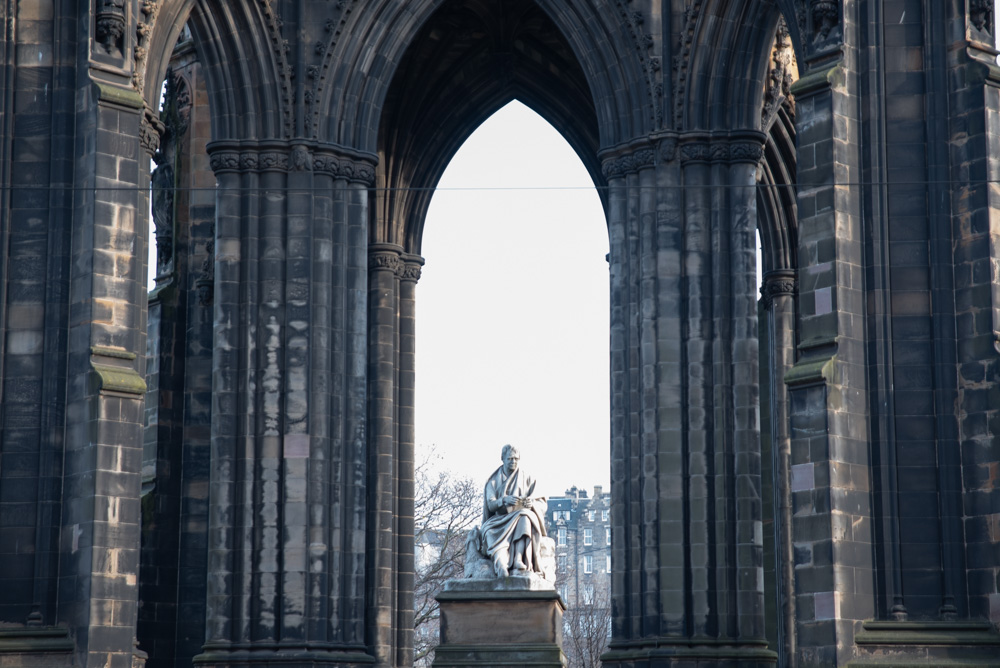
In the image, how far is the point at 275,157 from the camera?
103ft

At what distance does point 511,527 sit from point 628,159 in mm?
6651

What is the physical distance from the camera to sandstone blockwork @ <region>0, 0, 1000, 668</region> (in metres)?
24.3

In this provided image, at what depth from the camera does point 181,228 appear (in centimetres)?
3462

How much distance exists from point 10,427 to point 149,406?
7.89m

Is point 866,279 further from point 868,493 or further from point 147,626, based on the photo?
point 147,626

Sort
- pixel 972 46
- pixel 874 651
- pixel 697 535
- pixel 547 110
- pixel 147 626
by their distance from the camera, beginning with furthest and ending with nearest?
pixel 547 110 < pixel 147 626 < pixel 697 535 < pixel 972 46 < pixel 874 651

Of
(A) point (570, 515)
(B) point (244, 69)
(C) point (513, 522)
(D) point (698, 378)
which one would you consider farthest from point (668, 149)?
(A) point (570, 515)

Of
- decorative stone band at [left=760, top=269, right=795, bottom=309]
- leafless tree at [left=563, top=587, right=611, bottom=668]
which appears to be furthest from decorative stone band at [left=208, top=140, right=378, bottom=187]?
decorative stone band at [left=760, top=269, right=795, bottom=309]

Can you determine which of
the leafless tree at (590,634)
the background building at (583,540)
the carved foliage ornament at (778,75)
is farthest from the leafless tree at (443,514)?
the background building at (583,540)

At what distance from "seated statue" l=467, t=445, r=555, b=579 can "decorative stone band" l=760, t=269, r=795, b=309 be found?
10.6 metres

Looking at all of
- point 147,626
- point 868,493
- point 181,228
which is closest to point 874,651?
point 868,493

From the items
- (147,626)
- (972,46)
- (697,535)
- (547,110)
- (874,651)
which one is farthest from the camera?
(547,110)

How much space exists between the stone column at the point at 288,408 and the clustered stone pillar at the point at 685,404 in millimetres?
4458

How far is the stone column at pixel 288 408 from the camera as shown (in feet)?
98.3
